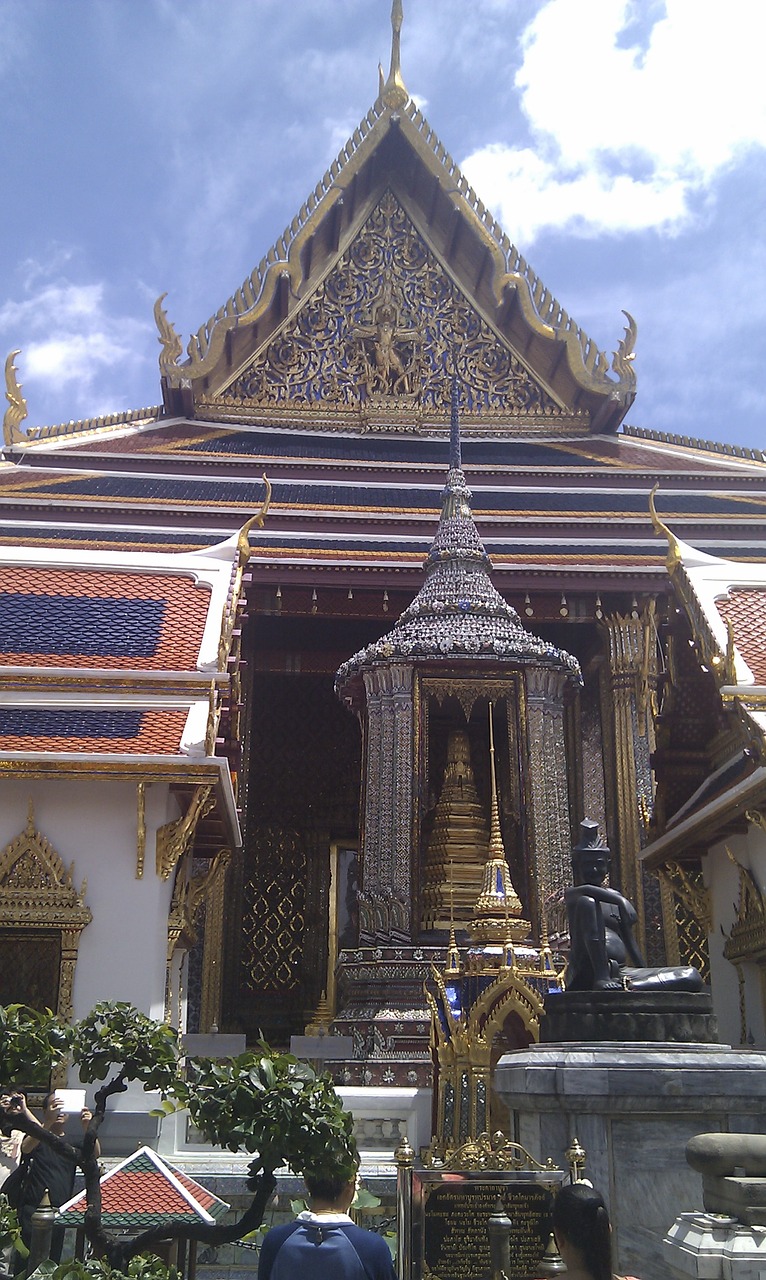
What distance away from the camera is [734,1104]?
359 centimetres

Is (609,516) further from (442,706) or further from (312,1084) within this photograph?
(312,1084)

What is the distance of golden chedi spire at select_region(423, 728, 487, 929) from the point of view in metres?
7.22

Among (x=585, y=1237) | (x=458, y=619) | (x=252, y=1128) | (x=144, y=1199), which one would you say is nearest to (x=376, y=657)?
(x=458, y=619)

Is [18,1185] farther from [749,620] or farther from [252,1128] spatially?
[749,620]

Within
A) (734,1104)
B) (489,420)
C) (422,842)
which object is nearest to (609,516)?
(489,420)

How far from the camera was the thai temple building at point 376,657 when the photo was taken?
6.29 meters

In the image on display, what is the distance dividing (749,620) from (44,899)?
4.51 metres

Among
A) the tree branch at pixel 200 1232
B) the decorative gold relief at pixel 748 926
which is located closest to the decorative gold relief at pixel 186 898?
the decorative gold relief at pixel 748 926

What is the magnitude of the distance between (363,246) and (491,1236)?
12784 millimetres

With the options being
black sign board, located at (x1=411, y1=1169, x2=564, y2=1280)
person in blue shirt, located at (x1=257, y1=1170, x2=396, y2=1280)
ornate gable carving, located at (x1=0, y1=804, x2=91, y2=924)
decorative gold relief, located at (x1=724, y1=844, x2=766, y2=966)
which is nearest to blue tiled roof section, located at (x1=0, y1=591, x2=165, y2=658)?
ornate gable carving, located at (x1=0, y1=804, x2=91, y2=924)

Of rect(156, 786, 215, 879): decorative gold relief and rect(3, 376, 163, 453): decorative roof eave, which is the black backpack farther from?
rect(3, 376, 163, 453): decorative roof eave

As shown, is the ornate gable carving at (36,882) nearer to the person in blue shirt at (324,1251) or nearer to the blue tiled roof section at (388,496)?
the person in blue shirt at (324,1251)

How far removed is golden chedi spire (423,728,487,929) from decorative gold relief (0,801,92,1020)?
2076 millimetres

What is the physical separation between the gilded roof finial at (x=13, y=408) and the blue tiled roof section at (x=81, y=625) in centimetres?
516
